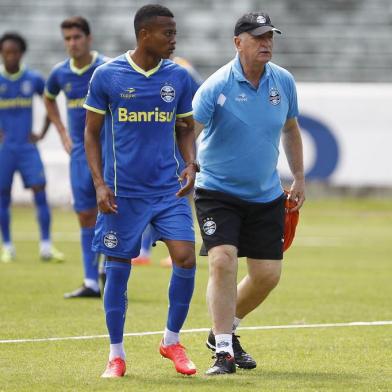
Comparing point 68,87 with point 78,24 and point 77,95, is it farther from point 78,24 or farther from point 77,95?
point 78,24

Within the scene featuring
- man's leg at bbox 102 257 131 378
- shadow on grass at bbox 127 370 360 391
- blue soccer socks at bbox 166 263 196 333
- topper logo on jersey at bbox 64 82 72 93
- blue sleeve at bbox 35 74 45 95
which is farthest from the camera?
blue sleeve at bbox 35 74 45 95

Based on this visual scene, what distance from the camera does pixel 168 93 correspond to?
7.89 metres

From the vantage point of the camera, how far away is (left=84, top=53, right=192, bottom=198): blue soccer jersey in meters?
7.79

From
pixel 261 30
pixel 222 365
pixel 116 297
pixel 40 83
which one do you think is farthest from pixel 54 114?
pixel 222 365

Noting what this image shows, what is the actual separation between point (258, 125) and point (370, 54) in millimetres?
20742

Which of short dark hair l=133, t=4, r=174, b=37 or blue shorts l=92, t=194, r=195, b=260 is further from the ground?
short dark hair l=133, t=4, r=174, b=37

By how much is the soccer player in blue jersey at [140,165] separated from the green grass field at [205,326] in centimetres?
43

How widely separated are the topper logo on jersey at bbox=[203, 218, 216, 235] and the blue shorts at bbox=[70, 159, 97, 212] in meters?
4.21

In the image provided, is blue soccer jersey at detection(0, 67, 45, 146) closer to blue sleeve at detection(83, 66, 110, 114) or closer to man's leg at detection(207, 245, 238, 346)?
blue sleeve at detection(83, 66, 110, 114)

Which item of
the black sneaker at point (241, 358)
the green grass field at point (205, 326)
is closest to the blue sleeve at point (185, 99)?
the black sneaker at point (241, 358)

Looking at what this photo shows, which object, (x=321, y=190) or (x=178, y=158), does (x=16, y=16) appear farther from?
(x=178, y=158)

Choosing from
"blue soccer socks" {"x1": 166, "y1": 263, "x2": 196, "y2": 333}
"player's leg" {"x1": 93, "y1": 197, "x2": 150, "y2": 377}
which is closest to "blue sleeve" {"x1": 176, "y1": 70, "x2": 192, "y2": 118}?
"player's leg" {"x1": 93, "y1": 197, "x2": 150, "y2": 377}

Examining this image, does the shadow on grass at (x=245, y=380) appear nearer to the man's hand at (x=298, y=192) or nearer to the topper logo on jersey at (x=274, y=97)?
the man's hand at (x=298, y=192)

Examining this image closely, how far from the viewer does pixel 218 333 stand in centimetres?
780
